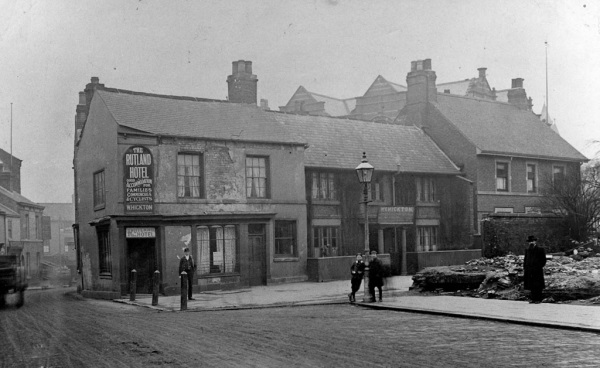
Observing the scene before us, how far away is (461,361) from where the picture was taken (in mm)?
9391

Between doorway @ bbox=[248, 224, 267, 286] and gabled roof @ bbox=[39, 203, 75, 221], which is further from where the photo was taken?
gabled roof @ bbox=[39, 203, 75, 221]

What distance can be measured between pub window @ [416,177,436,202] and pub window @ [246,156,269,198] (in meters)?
10.1

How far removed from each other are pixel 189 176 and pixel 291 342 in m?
16.2

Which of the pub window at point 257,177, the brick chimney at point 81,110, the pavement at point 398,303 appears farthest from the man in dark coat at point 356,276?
the brick chimney at point 81,110

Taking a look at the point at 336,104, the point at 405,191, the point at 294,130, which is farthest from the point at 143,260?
the point at 336,104

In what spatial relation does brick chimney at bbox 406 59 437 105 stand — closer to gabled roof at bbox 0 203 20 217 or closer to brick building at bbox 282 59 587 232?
brick building at bbox 282 59 587 232

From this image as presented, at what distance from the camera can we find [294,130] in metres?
33.2

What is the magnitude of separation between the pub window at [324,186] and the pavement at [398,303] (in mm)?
4899

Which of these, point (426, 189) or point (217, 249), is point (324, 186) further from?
point (217, 249)

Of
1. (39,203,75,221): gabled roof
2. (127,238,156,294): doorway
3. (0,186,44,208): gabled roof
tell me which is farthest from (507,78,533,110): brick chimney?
(39,203,75,221): gabled roof

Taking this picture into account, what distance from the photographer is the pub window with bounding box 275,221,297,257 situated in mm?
28672

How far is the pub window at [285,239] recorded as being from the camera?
1129 inches

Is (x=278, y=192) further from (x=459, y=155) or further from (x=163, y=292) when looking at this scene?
(x=459, y=155)

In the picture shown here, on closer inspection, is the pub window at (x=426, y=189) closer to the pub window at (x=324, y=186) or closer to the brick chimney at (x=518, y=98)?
the pub window at (x=324, y=186)
